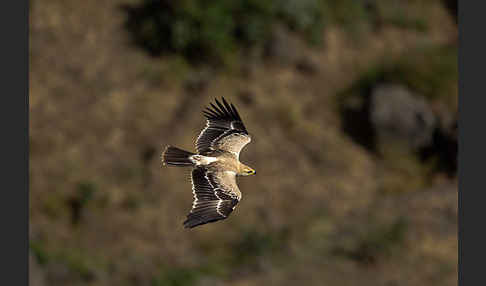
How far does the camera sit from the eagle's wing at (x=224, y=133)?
27.1ft

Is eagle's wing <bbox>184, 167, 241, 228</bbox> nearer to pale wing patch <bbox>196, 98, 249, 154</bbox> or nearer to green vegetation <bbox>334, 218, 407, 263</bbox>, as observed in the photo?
pale wing patch <bbox>196, 98, 249, 154</bbox>

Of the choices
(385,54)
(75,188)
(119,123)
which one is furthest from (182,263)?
(385,54)

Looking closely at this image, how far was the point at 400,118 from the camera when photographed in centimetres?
2002

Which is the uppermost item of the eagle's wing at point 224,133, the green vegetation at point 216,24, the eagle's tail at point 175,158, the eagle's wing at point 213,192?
the green vegetation at point 216,24

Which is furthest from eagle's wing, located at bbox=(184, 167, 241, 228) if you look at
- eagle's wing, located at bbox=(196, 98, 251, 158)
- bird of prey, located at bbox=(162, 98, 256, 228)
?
eagle's wing, located at bbox=(196, 98, 251, 158)

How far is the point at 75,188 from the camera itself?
17.1 meters

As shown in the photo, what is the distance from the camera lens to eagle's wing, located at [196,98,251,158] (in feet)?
27.1

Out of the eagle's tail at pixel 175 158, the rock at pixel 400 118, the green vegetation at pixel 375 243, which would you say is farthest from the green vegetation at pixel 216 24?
Result: the eagle's tail at pixel 175 158

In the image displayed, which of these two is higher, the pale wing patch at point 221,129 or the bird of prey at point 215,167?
the pale wing patch at point 221,129

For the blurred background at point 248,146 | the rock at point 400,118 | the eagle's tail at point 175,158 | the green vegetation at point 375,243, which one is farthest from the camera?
the rock at point 400,118

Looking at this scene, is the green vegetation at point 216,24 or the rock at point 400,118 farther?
the rock at point 400,118

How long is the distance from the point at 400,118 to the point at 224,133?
1260 cm

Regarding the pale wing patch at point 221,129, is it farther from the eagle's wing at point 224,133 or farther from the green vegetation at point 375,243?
the green vegetation at point 375,243

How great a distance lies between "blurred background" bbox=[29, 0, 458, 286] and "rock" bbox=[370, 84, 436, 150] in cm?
5
